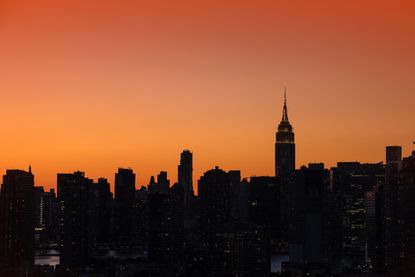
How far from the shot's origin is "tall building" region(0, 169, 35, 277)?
59656 millimetres

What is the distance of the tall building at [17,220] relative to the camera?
59.7 m

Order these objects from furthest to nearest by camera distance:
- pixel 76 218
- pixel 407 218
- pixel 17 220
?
pixel 76 218
pixel 17 220
pixel 407 218

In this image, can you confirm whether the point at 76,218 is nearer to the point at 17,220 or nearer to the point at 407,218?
the point at 17,220

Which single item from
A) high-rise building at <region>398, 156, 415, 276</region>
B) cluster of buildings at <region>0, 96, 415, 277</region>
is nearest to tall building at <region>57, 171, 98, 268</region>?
cluster of buildings at <region>0, 96, 415, 277</region>

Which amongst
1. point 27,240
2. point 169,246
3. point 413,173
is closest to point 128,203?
point 169,246

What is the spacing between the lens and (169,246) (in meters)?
68.4

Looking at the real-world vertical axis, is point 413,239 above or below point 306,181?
below

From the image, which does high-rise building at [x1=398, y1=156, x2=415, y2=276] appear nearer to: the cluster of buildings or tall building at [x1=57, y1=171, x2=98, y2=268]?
the cluster of buildings

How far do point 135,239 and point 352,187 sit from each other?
18729 mm

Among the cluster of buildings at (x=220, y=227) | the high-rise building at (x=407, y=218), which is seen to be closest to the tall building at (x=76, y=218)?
the cluster of buildings at (x=220, y=227)

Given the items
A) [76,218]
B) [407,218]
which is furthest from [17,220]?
[407,218]

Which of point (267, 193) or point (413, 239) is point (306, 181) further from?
point (413, 239)

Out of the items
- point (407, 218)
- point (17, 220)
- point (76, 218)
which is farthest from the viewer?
point (76, 218)

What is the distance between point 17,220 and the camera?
63250 millimetres
